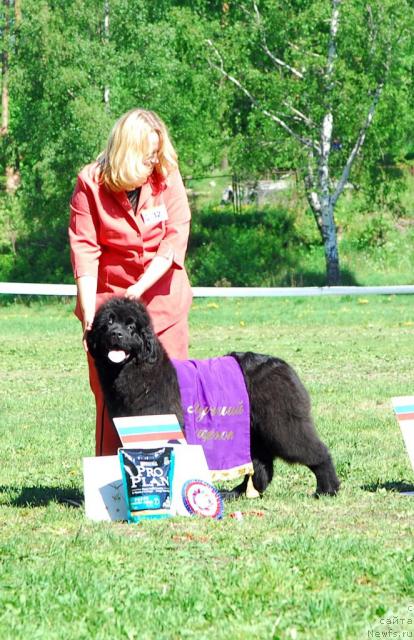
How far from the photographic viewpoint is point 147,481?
17.7 feet

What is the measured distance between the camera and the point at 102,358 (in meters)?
5.69

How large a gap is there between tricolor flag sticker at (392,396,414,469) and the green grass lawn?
308 millimetres

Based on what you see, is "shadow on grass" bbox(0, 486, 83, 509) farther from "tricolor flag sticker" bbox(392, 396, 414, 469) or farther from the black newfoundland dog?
"tricolor flag sticker" bbox(392, 396, 414, 469)

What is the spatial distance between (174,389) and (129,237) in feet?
2.98

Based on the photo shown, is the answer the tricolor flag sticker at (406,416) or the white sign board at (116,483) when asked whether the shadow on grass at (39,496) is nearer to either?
the white sign board at (116,483)

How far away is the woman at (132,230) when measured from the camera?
5762 millimetres

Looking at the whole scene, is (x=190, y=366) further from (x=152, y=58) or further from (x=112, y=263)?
(x=152, y=58)

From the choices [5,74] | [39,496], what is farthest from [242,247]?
[39,496]

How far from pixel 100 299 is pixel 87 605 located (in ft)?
8.33

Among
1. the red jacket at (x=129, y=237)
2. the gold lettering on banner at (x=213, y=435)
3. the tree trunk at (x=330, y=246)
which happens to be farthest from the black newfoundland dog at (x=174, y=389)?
the tree trunk at (x=330, y=246)

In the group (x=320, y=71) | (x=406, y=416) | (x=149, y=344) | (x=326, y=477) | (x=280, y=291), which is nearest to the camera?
(x=149, y=344)

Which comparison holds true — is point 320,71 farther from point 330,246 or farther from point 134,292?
point 134,292

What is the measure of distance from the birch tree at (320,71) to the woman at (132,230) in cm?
2095

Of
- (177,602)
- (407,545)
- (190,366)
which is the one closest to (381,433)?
(190,366)
